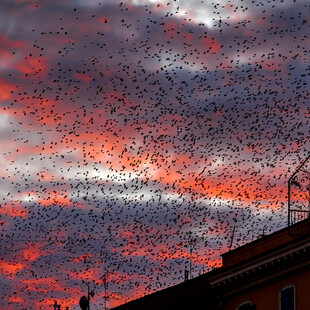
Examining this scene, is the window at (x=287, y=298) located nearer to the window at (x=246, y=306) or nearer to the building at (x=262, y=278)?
the building at (x=262, y=278)

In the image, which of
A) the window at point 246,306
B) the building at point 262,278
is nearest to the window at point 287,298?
the building at point 262,278

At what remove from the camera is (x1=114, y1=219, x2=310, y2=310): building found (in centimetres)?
4984

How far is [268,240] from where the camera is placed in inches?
2098

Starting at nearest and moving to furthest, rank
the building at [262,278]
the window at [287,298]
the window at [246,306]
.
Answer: the building at [262,278] < the window at [287,298] < the window at [246,306]

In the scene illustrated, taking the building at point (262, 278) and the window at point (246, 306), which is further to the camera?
the window at point (246, 306)

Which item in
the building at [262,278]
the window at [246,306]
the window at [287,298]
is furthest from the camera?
the window at [246,306]

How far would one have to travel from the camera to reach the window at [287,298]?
5050 cm

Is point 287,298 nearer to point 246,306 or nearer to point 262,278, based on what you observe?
point 262,278

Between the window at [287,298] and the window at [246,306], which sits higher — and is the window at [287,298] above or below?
below

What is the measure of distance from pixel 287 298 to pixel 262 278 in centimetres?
227

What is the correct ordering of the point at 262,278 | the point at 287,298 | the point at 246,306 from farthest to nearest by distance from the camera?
the point at 246,306 < the point at 262,278 < the point at 287,298

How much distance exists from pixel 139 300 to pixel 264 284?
52.8 ft

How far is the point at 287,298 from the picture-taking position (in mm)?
50969

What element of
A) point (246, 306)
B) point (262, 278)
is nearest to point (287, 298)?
point (262, 278)
